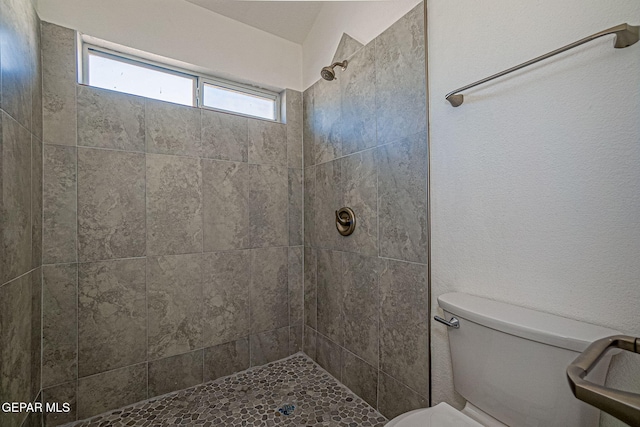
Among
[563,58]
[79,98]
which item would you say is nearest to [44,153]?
[79,98]

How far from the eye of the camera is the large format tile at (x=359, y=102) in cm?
159

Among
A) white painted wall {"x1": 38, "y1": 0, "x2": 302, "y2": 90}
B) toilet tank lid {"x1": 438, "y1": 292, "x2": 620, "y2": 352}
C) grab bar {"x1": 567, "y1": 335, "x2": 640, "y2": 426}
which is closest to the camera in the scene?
grab bar {"x1": 567, "y1": 335, "x2": 640, "y2": 426}

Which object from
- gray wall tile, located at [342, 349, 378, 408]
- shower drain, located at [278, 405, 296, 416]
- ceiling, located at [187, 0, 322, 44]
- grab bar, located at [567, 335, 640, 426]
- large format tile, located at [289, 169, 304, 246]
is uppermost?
ceiling, located at [187, 0, 322, 44]

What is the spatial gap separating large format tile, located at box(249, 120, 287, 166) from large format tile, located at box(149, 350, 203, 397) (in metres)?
1.32

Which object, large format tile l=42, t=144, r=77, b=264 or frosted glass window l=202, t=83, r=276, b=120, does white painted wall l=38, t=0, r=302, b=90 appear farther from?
large format tile l=42, t=144, r=77, b=264

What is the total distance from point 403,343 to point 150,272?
4.72 ft

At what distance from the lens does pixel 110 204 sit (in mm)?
1568

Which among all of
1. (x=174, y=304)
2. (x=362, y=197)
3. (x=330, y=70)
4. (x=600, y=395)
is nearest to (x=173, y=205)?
(x=174, y=304)

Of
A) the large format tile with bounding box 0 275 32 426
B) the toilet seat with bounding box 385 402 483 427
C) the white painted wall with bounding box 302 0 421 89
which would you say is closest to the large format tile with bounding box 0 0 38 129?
the large format tile with bounding box 0 275 32 426

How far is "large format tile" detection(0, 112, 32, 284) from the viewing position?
999mm

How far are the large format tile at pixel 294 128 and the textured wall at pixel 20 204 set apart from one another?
1.36 metres

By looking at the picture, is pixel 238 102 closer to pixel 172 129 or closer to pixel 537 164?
pixel 172 129

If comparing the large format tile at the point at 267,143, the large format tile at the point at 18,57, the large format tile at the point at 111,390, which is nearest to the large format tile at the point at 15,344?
the large format tile at the point at 111,390

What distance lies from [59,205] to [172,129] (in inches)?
27.0
